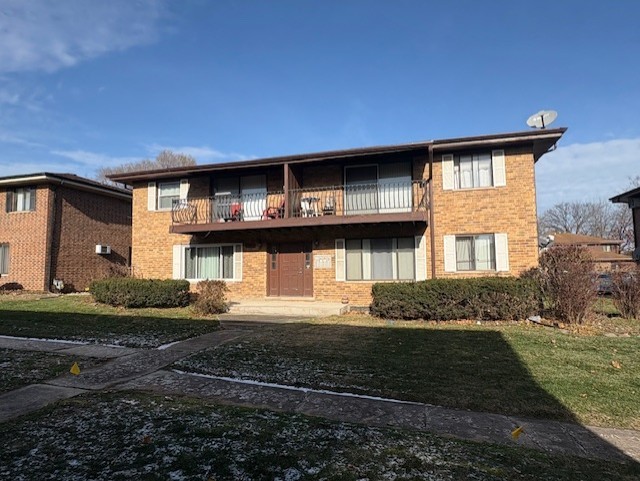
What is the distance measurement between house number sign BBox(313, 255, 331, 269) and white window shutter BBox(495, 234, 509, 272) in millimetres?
5711

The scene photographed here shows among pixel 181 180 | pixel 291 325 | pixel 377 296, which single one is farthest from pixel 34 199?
pixel 377 296

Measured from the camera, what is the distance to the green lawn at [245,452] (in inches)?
124

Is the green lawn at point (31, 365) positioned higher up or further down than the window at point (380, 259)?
further down

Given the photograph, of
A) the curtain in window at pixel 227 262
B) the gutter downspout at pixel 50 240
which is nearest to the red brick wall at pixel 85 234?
the gutter downspout at pixel 50 240

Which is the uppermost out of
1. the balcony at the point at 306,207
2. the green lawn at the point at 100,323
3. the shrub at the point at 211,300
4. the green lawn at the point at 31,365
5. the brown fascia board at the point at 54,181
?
the brown fascia board at the point at 54,181

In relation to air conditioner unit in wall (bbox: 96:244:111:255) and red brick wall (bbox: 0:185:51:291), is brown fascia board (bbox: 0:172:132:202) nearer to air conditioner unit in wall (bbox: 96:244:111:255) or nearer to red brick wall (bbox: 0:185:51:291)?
red brick wall (bbox: 0:185:51:291)

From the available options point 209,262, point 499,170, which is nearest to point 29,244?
point 209,262

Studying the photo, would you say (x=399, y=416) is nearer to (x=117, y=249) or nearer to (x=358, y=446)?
(x=358, y=446)

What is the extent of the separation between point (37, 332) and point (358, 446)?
9.00m

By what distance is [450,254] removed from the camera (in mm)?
13945

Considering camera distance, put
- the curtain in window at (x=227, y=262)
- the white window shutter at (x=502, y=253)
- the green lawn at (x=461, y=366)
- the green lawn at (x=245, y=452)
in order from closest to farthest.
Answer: the green lawn at (x=245, y=452) < the green lawn at (x=461, y=366) < the white window shutter at (x=502, y=253) < the curtain in window at (x=227, y=262)

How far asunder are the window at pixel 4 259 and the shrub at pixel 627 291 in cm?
2448

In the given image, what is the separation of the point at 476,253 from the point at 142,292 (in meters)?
11.2

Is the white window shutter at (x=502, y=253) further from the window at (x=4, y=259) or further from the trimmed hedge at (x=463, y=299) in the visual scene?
the window at (x=4, y=259)
